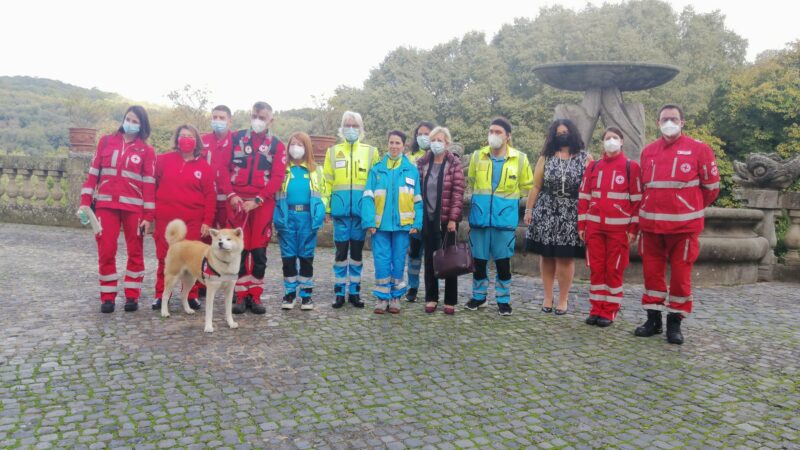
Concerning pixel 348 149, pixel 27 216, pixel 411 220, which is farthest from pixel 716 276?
pixel 27 216

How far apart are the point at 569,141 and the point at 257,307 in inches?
145

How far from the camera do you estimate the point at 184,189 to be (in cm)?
636

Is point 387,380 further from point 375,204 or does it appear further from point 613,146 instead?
point 613,146

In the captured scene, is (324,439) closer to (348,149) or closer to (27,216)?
(348,149)

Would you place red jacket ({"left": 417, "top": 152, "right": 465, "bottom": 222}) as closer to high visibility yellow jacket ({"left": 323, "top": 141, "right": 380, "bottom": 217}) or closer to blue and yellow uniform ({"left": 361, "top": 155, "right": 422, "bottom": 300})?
blue and yellow uniform ({"left": 361, "top": 155, "right": 422, "bottom": 300})

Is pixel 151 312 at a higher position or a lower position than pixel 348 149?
lower

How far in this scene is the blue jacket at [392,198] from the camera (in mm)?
6402

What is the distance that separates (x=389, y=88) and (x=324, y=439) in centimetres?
3763

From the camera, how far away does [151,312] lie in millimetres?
6266

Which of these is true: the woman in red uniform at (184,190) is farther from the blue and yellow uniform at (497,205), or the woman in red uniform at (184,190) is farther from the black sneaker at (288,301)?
the blue and yellow uniform at (497,205)

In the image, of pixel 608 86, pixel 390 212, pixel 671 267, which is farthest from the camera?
pixel 608 86

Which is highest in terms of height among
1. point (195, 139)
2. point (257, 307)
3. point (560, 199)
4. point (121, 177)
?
point (195, 139)

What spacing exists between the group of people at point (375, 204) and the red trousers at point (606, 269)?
11 mm

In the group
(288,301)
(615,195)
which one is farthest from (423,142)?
(288,301)
